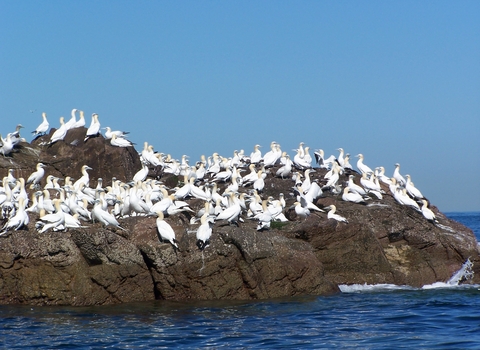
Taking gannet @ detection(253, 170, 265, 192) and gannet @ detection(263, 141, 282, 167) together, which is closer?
gannet @ detection(253, 170, 265, 192)

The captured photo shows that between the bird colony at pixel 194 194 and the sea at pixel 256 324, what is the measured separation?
80.9 inches

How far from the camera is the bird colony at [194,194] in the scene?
2007 cm

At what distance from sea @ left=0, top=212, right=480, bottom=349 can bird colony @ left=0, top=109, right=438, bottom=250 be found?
206 cm

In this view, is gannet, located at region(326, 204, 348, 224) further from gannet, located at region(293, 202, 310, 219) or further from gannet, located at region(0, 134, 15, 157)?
gannet, located at region(0, 134, 15, 157)

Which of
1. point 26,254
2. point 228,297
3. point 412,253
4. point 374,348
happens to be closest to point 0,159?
point 26,254

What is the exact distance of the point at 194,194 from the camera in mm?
24484

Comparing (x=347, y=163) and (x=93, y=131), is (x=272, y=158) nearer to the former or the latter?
(x=347, y=163)

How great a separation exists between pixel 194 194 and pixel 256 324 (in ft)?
27.3

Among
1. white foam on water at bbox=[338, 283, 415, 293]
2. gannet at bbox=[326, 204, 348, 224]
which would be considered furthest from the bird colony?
white foam on water at bbox=[338, 283, 415, 293]

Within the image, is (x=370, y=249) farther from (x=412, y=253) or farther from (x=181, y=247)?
(x=181, y=247)

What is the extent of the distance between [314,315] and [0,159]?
601 inches

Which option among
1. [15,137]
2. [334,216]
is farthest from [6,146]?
[334,216]

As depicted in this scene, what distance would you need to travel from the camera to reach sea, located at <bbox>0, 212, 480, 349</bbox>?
15.4 m

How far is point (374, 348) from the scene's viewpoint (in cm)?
1516
